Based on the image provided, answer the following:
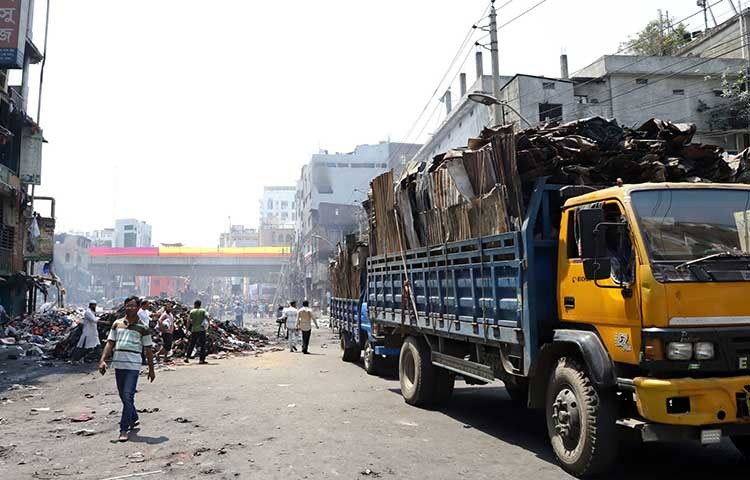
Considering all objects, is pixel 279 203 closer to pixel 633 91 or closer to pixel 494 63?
pixel 633 91

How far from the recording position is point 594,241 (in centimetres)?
464

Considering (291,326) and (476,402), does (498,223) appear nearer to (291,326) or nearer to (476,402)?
(476,402)

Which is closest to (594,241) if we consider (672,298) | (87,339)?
(672,298)

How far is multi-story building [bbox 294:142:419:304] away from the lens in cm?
6188

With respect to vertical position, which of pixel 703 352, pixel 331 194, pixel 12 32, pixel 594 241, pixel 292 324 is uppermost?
pixel 331 194

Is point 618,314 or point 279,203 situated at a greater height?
point 279,203

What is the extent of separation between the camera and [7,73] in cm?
2416

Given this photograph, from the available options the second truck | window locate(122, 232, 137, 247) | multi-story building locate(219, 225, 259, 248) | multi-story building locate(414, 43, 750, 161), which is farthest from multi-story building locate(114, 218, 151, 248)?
the second truck

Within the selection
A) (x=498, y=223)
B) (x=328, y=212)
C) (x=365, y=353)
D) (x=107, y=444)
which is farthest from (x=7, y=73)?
(x=328, y=212)

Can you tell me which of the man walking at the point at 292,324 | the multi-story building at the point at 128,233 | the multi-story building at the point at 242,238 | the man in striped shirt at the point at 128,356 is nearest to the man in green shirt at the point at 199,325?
the man walking at the point at 292,324

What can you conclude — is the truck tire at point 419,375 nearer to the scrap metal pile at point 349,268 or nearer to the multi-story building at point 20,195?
the scrap metal pile at point 349,268

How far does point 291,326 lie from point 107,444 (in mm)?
12058

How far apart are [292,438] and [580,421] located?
10.6 ft

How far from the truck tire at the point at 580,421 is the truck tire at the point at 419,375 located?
314cm
